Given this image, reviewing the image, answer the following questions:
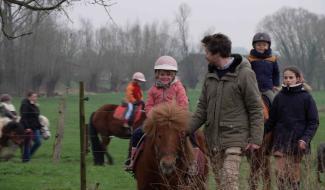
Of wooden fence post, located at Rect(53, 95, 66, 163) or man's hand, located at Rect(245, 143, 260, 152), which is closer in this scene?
man's hand, located at Rect(245, 143, 260, 152)

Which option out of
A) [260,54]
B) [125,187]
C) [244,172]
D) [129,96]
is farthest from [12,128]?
[244,172]

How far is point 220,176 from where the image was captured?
490 centimetres

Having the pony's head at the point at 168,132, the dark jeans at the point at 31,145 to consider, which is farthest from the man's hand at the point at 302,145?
the dark jeans at the point at 31,145

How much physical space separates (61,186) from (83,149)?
6.47 ft

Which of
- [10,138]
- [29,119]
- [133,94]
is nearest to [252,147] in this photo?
[133,94]

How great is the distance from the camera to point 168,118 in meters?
5.42

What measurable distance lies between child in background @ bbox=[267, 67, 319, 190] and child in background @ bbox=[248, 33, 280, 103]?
0.70 m

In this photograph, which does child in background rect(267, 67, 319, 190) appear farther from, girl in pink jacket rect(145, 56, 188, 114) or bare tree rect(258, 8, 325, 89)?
bare tree rect(258, 8, 325, 89)

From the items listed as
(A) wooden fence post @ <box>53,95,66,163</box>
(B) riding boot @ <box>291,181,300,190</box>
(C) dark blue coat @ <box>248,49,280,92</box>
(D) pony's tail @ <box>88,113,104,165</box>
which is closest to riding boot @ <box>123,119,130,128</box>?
Answer: (D) pony's tail @ <box>88,113,104,165</box>

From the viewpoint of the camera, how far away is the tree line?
180ft

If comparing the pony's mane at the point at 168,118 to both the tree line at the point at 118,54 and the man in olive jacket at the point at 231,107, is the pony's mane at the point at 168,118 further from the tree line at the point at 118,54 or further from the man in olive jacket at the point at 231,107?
the tree line at the point at 118,54

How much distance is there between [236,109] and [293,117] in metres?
1.40

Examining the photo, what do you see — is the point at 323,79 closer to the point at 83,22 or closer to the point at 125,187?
the point at 83,22

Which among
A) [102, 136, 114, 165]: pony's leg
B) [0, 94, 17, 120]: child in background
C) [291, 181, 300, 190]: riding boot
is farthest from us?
[0, 94, 17, 120]: child in background
